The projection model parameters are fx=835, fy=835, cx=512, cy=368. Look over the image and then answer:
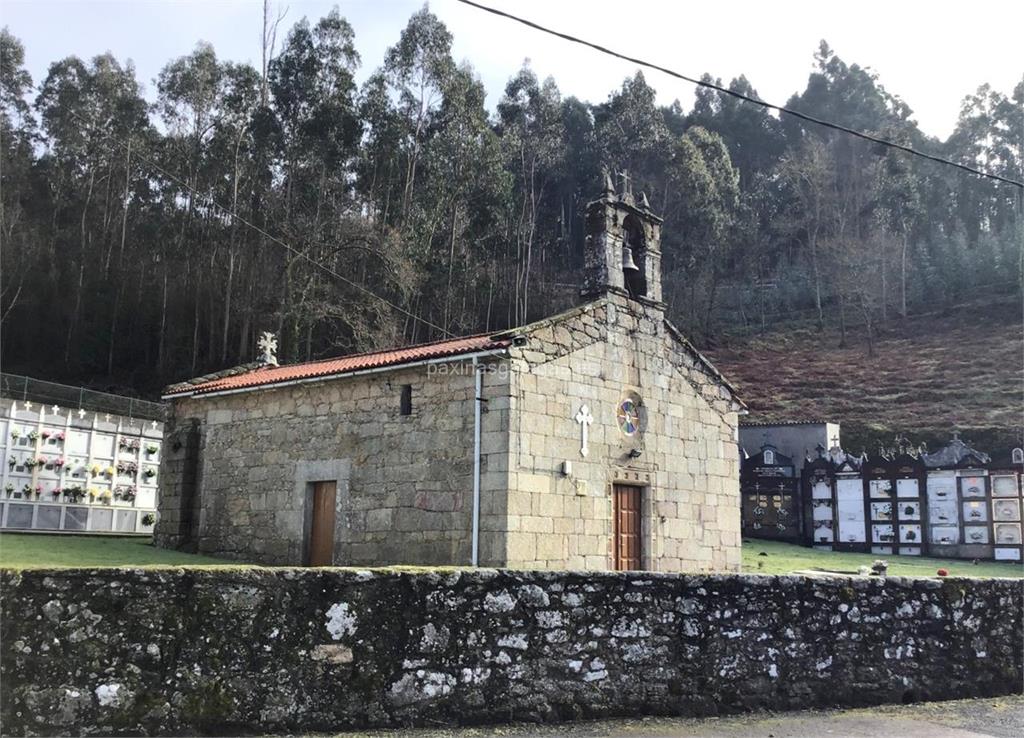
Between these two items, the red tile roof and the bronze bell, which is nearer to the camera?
the red tile roof

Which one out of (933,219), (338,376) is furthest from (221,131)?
(933,219)

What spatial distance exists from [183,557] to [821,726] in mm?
11982

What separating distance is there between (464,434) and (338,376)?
2757 mm

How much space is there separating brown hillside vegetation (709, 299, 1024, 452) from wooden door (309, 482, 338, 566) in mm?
26537

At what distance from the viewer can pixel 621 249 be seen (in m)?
14.7

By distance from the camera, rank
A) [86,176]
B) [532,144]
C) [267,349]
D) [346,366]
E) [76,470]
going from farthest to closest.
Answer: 1. [532,144]
2. [86,176]
3. [267,349]
4. [76,470]
5. [346,366]

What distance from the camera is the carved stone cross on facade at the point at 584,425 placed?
43.2ft

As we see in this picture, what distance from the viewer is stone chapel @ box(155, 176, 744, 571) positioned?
12.3m

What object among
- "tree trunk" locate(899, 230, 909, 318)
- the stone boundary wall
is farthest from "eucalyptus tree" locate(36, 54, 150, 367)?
"tree trunk" locate(899, 230, 909, 318)

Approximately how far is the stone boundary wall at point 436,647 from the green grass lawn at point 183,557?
4427 mm

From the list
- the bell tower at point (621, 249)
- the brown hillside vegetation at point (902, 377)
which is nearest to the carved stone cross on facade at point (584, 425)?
the bell tower at point (621, 249)

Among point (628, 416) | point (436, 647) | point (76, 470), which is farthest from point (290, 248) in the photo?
point (436, 647)

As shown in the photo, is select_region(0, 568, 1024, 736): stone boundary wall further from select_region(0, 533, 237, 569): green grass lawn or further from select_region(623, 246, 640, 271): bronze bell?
select_region(623, 246, 640, 271): bronze bell

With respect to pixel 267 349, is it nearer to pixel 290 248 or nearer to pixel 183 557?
pixel 183 557
